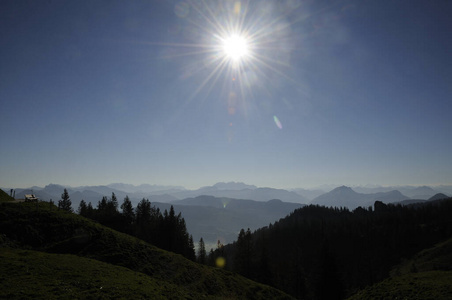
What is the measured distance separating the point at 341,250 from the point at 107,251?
6441 inches

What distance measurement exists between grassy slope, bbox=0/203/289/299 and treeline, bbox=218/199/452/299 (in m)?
21.6

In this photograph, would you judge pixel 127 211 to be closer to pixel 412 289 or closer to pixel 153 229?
pixel 153 229

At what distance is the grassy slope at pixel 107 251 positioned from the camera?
31875mm

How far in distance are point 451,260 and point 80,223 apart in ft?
424

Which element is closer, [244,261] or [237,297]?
[237,297]

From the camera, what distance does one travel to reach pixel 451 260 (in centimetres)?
8406

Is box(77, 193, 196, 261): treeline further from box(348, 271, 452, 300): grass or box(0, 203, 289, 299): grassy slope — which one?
box(348, 271, 452, 300): grass

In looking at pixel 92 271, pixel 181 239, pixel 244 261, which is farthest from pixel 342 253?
pixel 92 271

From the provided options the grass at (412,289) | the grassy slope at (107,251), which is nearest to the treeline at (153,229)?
the grassy slope at (107,251)

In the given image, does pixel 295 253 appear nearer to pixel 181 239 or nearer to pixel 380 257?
pixel 380 257

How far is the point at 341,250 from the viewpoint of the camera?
150 m

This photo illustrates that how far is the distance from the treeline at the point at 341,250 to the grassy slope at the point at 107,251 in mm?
21591

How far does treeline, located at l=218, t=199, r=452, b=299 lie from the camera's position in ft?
208

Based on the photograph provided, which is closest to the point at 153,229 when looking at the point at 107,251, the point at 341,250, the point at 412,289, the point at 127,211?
the point at 127,211
